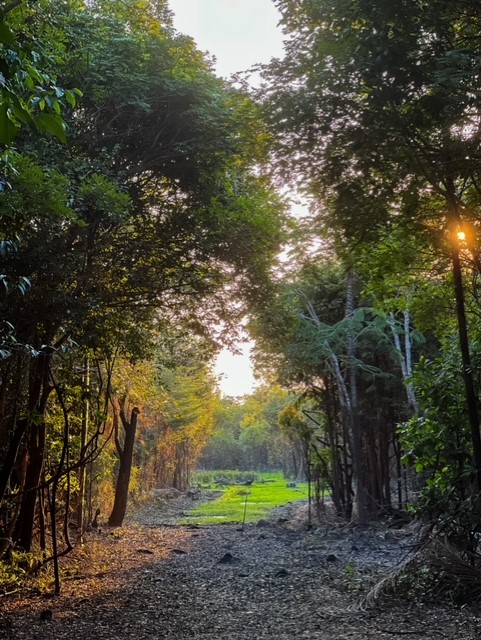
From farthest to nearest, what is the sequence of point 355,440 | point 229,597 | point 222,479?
point 222,479 < point 355,440 < point 229,597

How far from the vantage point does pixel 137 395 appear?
40.1ft

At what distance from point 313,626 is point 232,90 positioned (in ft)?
18.9

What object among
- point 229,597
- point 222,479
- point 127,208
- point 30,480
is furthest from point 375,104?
point 222,479

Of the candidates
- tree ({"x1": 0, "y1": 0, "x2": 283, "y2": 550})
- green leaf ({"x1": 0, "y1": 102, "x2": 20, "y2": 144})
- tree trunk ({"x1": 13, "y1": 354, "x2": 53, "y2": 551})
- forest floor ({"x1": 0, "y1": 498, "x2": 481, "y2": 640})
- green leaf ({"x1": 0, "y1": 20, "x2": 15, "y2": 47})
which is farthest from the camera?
tree trunk ({"x1": 13, "y1": 354, "x2": 53, "y2": 551})

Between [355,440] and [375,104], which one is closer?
[375,104]

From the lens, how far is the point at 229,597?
236 inches

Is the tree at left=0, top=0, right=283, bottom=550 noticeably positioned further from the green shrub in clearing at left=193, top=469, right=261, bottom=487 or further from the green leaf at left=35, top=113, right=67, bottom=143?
the green shrub in clearing at left=193, top=469, right=261, bottom=487

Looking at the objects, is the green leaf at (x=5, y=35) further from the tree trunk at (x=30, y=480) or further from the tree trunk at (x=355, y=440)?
the tree trunk at (x=355, y=440)

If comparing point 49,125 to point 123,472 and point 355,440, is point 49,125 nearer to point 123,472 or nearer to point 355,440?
point 355,440

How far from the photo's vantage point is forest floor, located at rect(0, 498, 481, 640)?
14.8 ft

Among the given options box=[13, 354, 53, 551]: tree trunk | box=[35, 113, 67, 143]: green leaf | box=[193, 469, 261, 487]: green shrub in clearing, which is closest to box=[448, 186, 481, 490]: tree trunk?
box=[35, 113, 67, 143]: green leaf

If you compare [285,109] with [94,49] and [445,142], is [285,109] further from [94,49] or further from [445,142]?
[94,49]

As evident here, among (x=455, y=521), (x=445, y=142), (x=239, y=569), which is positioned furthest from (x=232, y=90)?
(x=239, y=569)

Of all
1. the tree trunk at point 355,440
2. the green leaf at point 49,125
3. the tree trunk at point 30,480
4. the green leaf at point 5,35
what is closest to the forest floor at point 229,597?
the tree trunk at point 30,480
